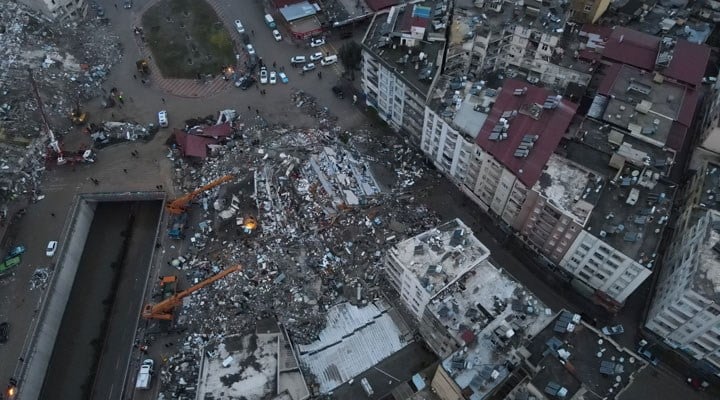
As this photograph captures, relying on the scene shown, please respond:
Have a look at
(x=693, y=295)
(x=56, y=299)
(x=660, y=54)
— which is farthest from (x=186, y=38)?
(x=693, y=295)

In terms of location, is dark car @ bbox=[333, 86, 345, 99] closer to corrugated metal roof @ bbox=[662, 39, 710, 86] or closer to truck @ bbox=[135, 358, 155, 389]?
corrugated metal roof @ bbox=[662, 39, 710, 86]

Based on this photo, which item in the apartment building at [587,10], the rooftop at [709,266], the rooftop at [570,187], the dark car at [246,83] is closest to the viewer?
the rooftop at [709,266]

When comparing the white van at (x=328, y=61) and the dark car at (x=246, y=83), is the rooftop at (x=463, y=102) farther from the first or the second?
the dark car at (x=246, y=83)

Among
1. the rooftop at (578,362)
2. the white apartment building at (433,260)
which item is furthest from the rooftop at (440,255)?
the rooftop at (578,362)

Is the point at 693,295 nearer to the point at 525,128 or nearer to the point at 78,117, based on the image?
the point at 525,128

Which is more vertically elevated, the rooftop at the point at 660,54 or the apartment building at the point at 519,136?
the rooftop at the point at 660,54

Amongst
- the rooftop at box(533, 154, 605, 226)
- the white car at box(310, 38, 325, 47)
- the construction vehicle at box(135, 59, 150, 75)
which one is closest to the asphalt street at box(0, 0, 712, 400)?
the white car at box(310, 38, 325, 47)
